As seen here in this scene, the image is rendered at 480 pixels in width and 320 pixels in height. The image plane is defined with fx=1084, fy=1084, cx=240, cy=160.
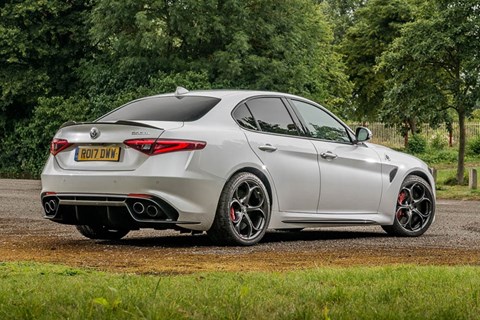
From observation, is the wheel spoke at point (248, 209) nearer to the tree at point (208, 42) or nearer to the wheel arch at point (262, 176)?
the wheel arch at point (262, 176)

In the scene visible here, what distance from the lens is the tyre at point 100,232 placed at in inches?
457

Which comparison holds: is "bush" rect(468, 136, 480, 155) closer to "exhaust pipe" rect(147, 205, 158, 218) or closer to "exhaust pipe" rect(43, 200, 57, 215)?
"exhaust pipe" rect(43, 200, 57, 215)

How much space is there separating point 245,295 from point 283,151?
5.10 m

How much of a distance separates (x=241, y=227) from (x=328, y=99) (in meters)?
48.4

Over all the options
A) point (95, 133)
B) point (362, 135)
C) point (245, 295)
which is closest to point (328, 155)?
point (362, 135)

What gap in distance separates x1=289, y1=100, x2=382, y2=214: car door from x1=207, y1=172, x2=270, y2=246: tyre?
103 centimetres

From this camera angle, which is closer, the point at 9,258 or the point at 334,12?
the point at 9,258

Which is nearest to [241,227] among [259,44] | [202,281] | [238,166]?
[238,166]

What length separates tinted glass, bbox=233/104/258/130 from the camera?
11016mm

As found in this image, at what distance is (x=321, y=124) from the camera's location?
12.0 metres

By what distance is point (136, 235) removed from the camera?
41.8 ft

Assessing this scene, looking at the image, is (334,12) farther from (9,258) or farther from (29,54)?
(9,258)

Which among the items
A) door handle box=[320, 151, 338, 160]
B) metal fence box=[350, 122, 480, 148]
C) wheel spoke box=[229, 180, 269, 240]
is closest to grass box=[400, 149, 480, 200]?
metal fence box=[350, 122, 480, 148]

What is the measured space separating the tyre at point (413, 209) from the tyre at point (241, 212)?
7.68 ft
